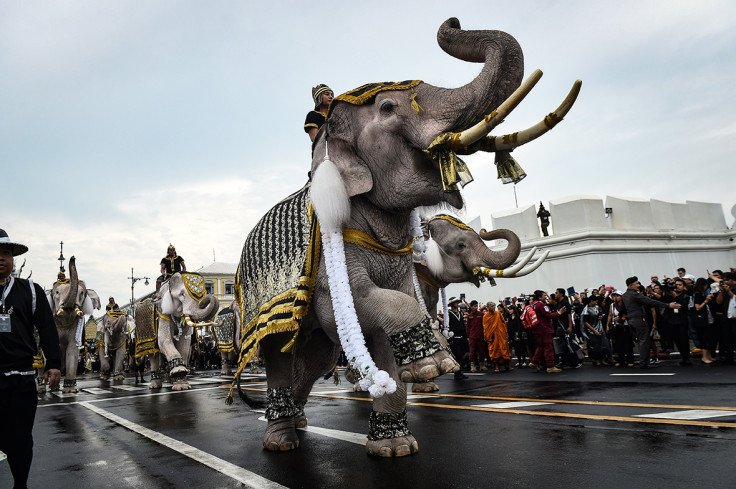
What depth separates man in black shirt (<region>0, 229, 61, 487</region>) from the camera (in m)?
3.46

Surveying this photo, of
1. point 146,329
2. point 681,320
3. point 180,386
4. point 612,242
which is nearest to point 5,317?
point 180,386

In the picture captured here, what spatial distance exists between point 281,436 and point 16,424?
1.81 m

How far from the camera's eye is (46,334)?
3.94 metres

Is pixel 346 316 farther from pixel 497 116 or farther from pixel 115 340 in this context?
pixel 115 340

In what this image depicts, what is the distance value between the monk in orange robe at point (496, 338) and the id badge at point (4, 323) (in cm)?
1206

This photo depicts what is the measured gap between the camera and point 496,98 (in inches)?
142

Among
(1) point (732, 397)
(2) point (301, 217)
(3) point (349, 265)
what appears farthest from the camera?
(1) point (732, 397)

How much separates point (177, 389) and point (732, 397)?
9923 mm

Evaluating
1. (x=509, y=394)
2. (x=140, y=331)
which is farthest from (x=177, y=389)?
(x=509, y=394)

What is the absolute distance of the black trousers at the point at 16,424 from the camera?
135 inches

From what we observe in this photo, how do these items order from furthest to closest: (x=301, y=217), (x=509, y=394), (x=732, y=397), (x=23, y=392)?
(x=509, y=394) < (x=732, y=397) < (x=301, y=217) < (x=23, y=392)

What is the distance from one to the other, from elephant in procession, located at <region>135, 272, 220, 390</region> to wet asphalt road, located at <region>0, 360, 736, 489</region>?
16.5 ft

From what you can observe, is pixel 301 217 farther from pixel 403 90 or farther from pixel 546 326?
pixel 546 326

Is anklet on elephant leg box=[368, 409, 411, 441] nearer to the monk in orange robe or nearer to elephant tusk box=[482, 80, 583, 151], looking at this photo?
elephant tusk box=[482, 80, 583, 151]
